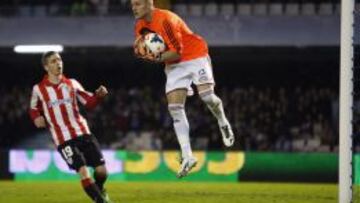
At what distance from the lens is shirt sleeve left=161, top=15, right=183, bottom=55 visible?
10.4 m

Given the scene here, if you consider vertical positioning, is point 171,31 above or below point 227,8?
above

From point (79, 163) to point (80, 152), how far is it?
17cm

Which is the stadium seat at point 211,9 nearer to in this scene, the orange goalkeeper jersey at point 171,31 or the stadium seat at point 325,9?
the stadium seat at point 325,9

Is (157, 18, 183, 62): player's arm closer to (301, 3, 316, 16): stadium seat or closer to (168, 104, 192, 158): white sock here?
(168, 104, 192, 158): white sock

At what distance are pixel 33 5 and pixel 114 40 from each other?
116 inches

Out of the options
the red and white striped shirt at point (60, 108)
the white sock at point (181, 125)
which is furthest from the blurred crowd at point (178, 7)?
the red and white striped shirt at point (60, 108)

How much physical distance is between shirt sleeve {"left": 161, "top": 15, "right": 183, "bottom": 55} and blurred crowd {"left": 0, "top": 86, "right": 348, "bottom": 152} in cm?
1336

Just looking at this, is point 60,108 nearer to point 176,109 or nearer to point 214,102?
point 176,109

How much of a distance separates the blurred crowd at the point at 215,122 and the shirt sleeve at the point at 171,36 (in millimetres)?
13358

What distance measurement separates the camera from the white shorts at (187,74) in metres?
10.8

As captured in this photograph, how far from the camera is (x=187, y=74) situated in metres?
10.9

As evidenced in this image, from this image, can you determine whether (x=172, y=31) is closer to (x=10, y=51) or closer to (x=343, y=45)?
(x=343, y=45)

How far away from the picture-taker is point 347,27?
392 inches

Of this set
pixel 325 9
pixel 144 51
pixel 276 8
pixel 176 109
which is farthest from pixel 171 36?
pixel 276 8
